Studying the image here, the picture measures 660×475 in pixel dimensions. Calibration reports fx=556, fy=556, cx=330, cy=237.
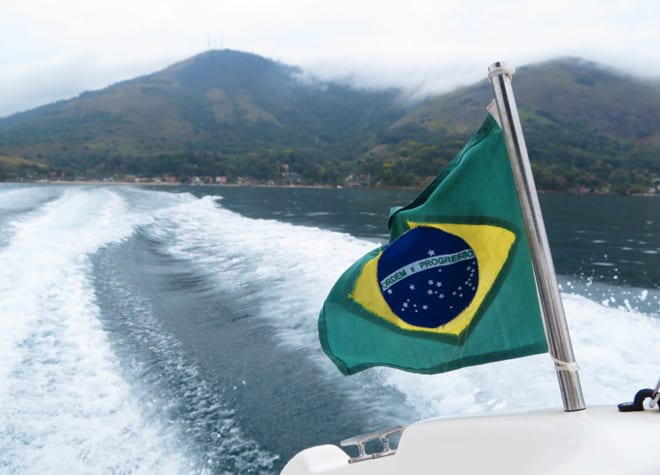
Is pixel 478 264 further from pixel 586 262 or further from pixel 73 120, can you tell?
pixel 73 120

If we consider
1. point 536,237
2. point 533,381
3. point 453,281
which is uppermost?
point 536,237

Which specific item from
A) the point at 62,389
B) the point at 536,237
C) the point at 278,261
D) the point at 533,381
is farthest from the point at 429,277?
the point at 278,261

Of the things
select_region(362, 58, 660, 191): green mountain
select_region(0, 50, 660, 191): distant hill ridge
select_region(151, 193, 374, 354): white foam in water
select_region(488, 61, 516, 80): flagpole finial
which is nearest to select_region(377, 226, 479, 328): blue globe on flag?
select_region(488, 61, 516, 80): flagpole finial

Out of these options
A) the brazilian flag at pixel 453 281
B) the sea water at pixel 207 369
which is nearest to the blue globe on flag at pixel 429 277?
the brazilian flag at pixel 453 281

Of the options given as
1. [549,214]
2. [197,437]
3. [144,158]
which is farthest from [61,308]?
[144,158]

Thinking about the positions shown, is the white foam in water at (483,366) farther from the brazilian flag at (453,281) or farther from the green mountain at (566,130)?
the green mountain at (566,130)

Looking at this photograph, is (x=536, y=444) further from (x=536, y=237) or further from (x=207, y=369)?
(x=207, y=369)
